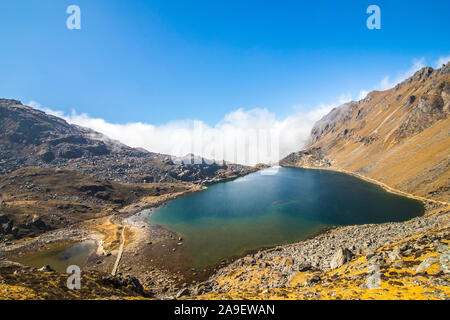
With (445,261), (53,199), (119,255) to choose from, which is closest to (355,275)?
(445,261)

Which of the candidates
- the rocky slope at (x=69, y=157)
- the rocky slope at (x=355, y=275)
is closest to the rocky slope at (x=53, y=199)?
the rocky slope at (x=69, y=157)

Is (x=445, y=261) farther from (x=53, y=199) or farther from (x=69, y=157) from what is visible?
(x=69, y=157)

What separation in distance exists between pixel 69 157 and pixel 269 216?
166682 mm

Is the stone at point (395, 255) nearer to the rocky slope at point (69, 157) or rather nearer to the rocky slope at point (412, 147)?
the rocky slope at point (412, 147)

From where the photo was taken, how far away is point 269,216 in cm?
6994

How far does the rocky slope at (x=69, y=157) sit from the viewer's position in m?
131

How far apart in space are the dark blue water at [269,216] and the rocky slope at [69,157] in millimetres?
62246

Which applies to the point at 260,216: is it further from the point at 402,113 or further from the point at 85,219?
the point at 402,113

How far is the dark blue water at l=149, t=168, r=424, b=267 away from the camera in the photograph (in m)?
50.7

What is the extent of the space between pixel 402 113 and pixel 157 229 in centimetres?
22048

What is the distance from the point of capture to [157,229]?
6475cm

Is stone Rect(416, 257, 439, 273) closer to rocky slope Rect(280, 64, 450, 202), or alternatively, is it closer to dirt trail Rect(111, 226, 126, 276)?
dirt trail Rect(111, 226, 126, 276)

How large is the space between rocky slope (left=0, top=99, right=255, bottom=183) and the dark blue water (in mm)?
62246

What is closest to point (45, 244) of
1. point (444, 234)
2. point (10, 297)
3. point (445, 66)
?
point (10, 297)
